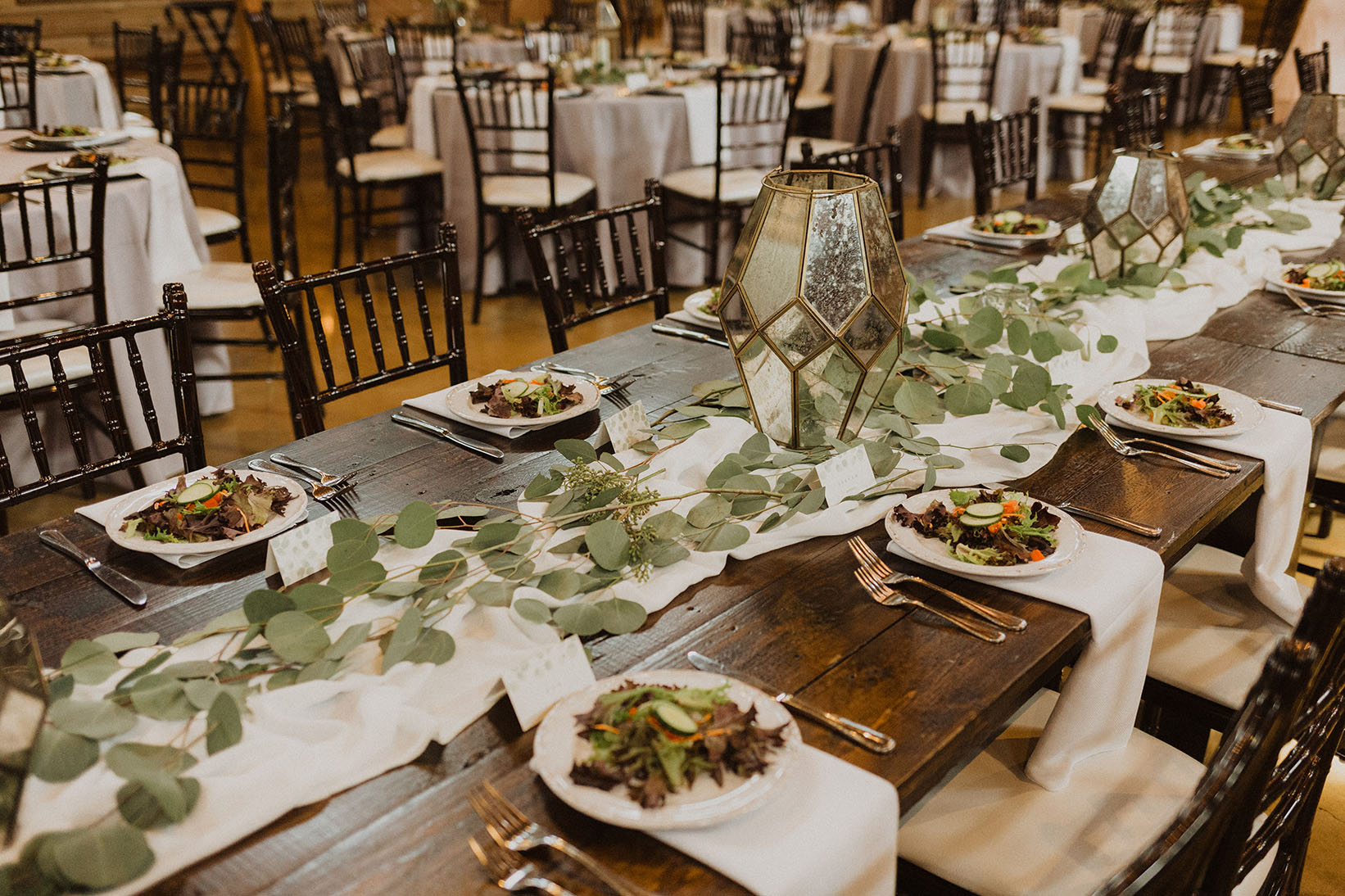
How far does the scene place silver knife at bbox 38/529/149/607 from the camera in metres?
1.15

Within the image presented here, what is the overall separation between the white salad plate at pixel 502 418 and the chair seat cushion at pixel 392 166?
3227 millimetres

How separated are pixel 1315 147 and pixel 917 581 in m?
2.37

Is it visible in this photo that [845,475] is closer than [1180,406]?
Yes

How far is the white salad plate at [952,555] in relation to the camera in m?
1.13

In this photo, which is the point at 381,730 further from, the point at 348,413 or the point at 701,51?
the point at 701,51

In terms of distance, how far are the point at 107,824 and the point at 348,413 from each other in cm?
293

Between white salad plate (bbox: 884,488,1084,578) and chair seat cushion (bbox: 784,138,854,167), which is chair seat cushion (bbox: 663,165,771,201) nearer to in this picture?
chair seat cushion (bbox: 784,138,854,167)

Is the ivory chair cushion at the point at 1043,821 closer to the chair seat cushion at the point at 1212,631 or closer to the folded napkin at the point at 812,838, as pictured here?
the chair seat cushion at the point at 1212,631

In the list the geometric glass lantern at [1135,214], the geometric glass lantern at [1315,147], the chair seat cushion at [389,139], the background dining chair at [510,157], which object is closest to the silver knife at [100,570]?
the geometric glass lantern at [1135,214]

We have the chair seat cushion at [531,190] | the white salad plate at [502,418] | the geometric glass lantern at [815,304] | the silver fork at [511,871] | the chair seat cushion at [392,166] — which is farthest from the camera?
the chair seat cushion at [392,166]

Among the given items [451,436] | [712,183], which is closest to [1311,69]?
[712,183]

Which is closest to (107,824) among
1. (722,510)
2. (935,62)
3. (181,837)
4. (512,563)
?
(181,837)

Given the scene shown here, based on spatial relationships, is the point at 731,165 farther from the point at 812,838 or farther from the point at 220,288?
the point at 812,838

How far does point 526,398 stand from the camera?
1585mm
